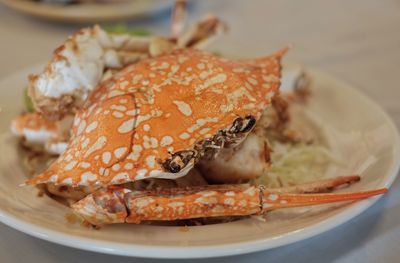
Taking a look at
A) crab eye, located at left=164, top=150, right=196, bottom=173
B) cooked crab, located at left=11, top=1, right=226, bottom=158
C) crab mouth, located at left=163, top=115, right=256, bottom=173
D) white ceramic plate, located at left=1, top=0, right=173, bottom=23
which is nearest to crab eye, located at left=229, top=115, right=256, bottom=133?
crab mouth, located at left=163, top=115, right=256, bottom=173

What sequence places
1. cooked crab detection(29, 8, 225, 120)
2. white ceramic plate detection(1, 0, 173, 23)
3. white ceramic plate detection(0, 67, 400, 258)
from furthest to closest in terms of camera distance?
white ceramic plate detection(1, 0, 173, 23), cooked crab detection(29, 8, 225, 120), white ceramic plate detection(0, 67, 400, 258)

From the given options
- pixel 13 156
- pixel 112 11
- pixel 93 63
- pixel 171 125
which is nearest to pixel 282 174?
pixel 171 125

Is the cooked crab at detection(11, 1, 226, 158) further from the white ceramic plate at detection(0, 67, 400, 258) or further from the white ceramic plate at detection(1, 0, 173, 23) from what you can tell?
the white ceramic plate at detection(1, 0, 173, 23)

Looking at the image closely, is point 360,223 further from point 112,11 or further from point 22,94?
point 112,11

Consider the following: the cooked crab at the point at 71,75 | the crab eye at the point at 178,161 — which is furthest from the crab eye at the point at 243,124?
the cooked crab at the point at 71,75

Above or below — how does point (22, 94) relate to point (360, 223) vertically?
above

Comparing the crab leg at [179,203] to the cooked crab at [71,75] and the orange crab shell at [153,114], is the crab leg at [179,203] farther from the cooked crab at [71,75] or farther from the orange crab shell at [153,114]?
the cooked crab at [71,75]

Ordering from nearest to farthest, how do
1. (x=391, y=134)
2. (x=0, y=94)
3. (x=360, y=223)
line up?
(x=360, y=223) < (x=391, y=134) < (x=0, y=94)
